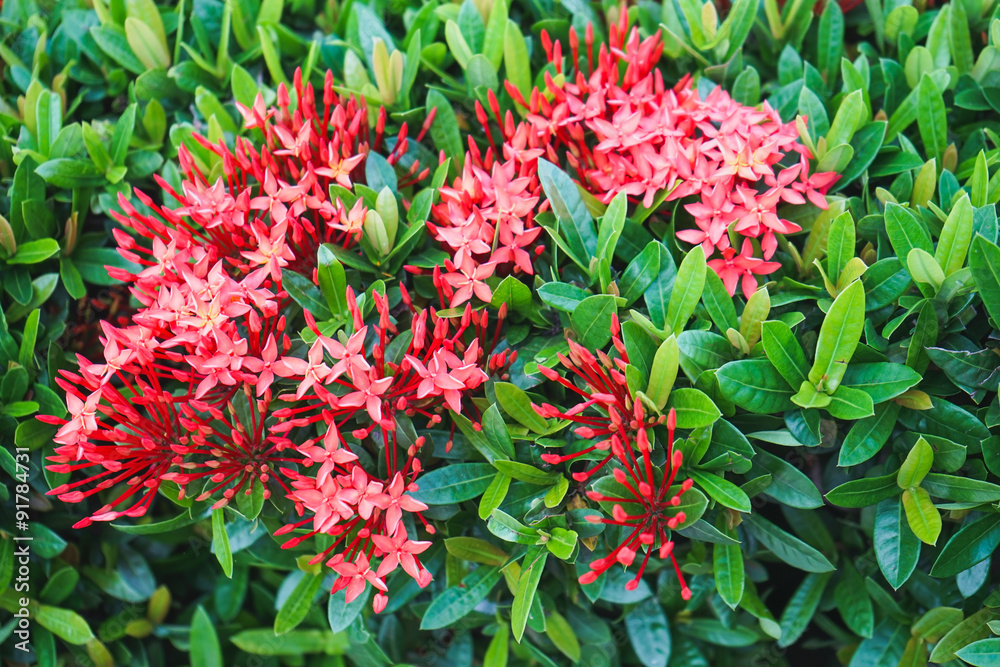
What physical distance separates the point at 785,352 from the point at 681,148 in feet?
1.65

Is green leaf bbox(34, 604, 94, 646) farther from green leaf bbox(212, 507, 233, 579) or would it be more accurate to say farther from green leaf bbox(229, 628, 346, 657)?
green leaf bbox(212, 507, 233, 579)

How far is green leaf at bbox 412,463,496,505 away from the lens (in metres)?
1.66

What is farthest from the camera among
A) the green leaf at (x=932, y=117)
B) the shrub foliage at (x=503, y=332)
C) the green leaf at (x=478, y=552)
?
the green leaf at (x=932, y=117)

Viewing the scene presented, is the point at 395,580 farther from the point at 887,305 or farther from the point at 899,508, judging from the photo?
the point at 887,305

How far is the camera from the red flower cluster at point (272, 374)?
1520 millimetres

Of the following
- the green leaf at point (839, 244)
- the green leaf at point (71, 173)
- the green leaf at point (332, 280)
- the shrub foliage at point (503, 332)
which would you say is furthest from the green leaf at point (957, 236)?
the green leaf at point (71, 173)

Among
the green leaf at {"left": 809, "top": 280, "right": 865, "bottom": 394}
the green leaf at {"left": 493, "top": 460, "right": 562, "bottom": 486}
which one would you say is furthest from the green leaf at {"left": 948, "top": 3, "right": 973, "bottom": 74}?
the green leaf at {"left": 493, "top": 460, "right": 562, "bottom": 486}

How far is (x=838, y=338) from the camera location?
58.8 inches

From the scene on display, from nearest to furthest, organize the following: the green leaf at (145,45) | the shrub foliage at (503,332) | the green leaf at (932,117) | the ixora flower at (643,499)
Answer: the ixora flower at (643,499), the shrub foliage at (503,332), the green leaf at (932,117), the green leaf at (145,45)

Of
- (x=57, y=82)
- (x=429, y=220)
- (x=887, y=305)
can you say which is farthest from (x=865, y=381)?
(x=57, y=82)

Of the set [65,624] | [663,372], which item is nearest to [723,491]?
[663,372]

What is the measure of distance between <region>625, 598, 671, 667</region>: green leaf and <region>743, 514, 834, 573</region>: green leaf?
1.64 ft

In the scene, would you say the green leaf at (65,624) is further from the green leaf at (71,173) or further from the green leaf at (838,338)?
the green leaf at (838,338)

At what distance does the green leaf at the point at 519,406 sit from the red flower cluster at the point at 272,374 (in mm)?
58
